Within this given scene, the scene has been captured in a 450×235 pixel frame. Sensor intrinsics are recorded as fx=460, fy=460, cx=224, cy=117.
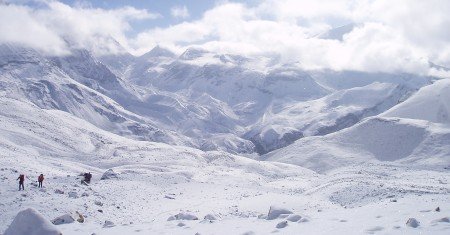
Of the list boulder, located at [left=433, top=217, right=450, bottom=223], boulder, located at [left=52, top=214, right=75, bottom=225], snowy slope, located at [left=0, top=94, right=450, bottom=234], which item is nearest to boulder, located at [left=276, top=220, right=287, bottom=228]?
snowy slope, located at [left=0, top=94, right=450, bottom=234]

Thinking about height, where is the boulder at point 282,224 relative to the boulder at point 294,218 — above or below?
above

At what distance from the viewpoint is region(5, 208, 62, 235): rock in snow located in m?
17.9

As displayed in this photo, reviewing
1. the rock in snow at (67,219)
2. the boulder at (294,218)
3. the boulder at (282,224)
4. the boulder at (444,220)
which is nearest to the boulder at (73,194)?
the rock in snow at (67,219)

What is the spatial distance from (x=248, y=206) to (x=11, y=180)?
2009cm

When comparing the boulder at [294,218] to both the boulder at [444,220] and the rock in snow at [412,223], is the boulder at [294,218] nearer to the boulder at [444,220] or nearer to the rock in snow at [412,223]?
the rock in snow at [412,223]

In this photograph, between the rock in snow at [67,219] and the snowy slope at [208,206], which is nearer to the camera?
the snowy slope at [208,206]

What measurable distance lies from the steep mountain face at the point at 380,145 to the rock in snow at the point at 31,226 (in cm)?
13000

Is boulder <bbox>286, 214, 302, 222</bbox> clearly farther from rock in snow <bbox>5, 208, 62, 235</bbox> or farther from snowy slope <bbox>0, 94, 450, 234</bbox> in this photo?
rock in snow <bbox>5, 208, 62, 235</bbox>

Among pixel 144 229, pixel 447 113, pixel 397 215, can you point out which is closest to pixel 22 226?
pixel 144 229

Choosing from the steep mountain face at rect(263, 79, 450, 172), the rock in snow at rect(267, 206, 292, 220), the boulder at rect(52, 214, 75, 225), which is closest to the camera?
the rock in snow at rect(267, 206, 292, 220)

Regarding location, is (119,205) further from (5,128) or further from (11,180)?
(5,128)

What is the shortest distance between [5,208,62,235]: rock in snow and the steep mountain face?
13000 cm

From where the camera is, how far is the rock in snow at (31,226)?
58.8 feet

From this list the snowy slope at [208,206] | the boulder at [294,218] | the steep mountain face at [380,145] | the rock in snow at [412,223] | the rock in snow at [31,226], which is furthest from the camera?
the steep mountain face at [380,145]
